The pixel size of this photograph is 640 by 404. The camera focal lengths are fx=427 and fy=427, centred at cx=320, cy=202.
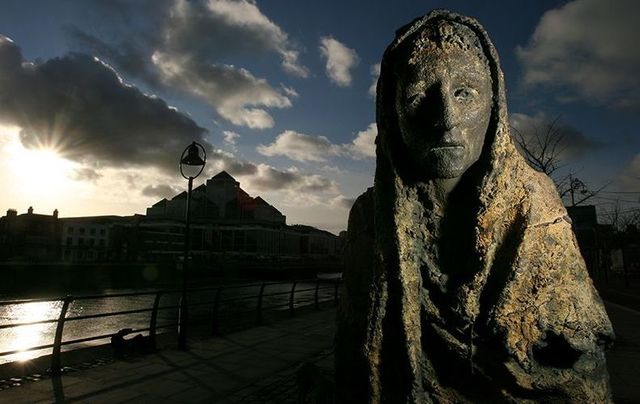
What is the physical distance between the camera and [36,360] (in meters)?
6.43

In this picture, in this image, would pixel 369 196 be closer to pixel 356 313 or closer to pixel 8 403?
pixel 356 313

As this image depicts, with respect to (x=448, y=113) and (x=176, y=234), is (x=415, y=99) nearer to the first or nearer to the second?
(x=448, y=113)

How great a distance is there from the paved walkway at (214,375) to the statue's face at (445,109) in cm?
360

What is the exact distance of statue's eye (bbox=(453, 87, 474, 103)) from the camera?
172 centimetres

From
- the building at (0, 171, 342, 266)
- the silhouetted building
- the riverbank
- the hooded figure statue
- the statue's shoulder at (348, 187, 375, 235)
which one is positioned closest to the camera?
the hooded figure statue

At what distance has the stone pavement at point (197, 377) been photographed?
207 inches

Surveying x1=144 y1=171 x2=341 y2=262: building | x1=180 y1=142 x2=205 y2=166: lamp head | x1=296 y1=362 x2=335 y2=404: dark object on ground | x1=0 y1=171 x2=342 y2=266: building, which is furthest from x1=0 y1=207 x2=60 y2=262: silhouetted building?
x1=296 y1=362 x2=335 y2=404: dark object on ground

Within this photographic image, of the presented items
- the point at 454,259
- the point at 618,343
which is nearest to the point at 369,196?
the point at 454,259

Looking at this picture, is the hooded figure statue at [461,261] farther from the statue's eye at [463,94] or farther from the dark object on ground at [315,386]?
the dark object on ground at [315,386]

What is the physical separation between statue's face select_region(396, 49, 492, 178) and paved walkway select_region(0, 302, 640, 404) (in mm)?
3604

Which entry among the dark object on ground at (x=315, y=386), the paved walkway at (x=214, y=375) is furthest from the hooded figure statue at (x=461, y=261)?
the paved walkway at (x=214, y=375)

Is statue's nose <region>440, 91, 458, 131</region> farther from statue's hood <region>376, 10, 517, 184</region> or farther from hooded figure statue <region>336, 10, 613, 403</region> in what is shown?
statue's hood <region>376, 10, 517, 184</region>

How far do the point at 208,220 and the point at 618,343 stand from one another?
4067 inches

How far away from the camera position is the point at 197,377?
246 inches
